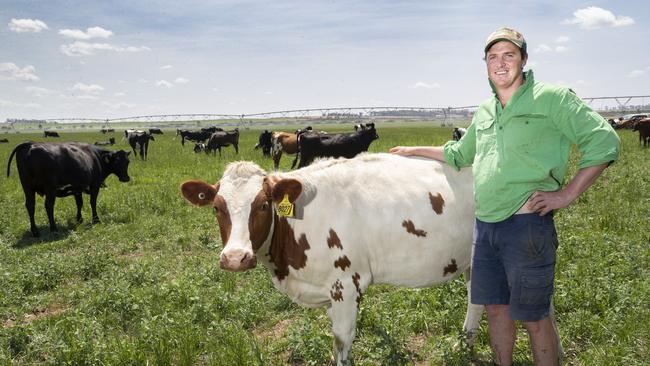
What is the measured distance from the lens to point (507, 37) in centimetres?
288

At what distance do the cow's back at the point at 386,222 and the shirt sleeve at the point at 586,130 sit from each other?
1.58m

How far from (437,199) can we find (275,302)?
9.39 ft

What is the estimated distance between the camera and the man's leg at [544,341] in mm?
3109

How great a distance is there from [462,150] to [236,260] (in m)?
2.21

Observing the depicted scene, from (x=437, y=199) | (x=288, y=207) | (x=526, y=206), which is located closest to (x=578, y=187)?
(x=526, y=206)

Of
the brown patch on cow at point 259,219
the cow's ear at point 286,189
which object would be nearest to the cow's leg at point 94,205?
the brown patch on cow at point 259,219

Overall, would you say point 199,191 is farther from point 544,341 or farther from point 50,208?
point 50,208

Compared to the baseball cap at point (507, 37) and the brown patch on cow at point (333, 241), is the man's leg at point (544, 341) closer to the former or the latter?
the brown patch on cow at point (333, 241)

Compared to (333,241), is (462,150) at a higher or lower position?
higher

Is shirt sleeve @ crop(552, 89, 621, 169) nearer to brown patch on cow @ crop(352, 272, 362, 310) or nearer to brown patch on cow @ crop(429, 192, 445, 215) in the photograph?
brown patch on cow @ crop(429, 192, 445, 215)

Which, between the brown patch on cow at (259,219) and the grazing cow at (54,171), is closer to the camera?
the brown patch on cow at (259,219)

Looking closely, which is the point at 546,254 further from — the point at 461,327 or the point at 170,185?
the point at 170,185

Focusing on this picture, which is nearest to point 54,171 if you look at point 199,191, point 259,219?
point 199,191

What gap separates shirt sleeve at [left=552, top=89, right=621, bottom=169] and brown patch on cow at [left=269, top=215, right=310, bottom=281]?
229 centimetres
